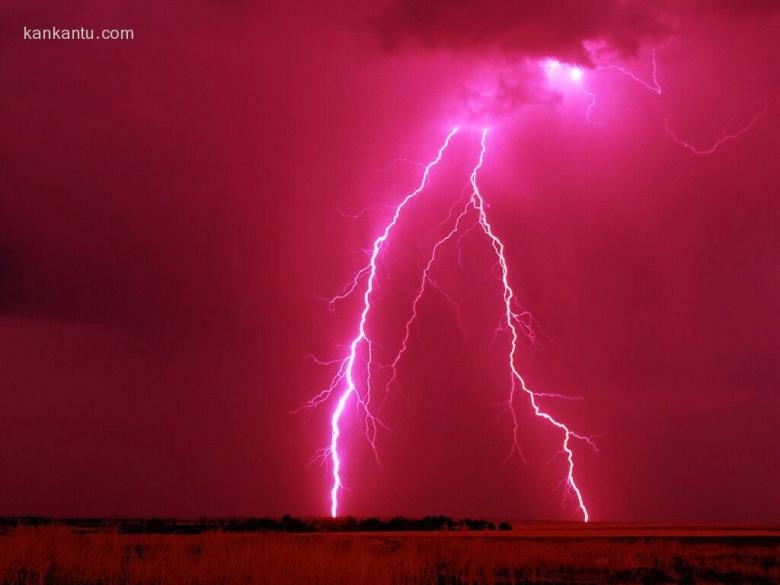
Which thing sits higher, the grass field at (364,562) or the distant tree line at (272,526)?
the distant tree line at (272,526)

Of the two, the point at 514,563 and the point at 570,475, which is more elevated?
the point at 570,475

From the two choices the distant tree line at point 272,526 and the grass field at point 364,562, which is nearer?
the grass field at point 364,562

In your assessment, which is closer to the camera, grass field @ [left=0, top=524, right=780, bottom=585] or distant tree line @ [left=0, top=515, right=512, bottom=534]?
grass field @ [left=0, top=524, right=780, bottom=585]

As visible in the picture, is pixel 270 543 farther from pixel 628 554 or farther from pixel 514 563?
pixel 628 554

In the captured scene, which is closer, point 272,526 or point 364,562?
point 364,562

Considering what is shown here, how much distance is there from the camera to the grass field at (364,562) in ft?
37.9

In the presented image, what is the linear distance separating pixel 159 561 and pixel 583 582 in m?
4.90

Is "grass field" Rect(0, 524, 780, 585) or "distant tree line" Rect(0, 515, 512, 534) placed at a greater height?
"distant tree line" Rect(0, 515, 512, 534)

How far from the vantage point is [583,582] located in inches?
471

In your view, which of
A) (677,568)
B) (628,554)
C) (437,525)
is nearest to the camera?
(677,568)

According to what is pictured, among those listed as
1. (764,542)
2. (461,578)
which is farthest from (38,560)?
(764,542)

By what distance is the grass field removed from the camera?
1154cm

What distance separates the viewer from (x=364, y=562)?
12406mm

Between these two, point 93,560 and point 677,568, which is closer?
point 93,560
